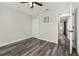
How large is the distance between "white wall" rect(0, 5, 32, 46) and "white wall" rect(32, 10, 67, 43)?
2.93ft

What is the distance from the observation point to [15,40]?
400cm

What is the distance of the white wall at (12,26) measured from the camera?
3254 mm

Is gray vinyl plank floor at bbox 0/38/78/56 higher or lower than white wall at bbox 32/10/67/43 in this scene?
lower

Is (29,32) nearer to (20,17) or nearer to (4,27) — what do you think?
(20,17)

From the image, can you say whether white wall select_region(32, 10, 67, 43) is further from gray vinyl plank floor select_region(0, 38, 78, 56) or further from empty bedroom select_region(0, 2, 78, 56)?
gray vinyl plank floor select_region(0, 38, 78, 56)

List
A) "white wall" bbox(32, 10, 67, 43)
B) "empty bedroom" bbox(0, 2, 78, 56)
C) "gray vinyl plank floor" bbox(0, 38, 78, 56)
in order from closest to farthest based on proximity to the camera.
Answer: "gray vinyl plank floor" bbox(0, 38, 78, 56)
"empty bedroom" bbox(0, 2, 78, 56)
"white wall" bbox(32, 10, 67, 43)

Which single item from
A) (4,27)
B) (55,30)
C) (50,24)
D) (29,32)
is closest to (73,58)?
(55,30)

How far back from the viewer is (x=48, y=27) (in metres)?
4.20

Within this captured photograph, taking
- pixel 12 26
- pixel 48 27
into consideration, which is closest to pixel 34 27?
pixel 48 27

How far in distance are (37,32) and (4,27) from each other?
2666mm

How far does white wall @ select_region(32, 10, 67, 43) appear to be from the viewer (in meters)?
3.76

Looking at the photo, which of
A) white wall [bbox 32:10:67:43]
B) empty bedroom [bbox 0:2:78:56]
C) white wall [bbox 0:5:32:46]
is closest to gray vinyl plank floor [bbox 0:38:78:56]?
empty bedroom [bbox 0:2:78:56]

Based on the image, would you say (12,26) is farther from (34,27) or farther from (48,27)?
(48,27)

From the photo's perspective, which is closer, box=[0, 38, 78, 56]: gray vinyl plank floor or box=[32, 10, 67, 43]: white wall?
box=[0, 38, 78, 56]: gray vinyl plank floor
